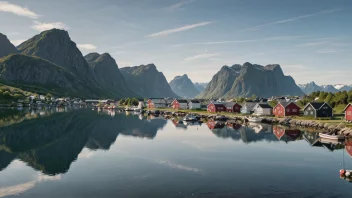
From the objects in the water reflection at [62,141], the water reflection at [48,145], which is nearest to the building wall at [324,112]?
the water reflection at [62,141]

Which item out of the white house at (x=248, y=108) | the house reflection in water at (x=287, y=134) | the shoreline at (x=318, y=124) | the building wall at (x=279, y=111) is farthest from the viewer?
the white house at (x=248, y=108)

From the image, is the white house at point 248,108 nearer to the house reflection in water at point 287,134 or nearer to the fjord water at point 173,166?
the house reflection in water at point 287,134

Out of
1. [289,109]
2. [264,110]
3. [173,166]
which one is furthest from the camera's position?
[264,110]

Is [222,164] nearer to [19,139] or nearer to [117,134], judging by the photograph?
[117,134]

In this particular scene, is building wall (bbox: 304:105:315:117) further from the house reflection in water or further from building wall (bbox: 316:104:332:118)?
the house reflection in water

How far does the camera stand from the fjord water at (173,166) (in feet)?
102

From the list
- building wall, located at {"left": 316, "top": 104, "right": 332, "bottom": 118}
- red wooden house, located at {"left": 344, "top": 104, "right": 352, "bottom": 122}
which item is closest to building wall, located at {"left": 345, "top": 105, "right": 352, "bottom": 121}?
red wooden house, located at {"left": 344, "top": 104, "right": 352, "bottom": 122}

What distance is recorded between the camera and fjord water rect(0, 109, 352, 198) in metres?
31.0

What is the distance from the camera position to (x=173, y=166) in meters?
41.8

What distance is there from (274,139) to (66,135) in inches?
1928

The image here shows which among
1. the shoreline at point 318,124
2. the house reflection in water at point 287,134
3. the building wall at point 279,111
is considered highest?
the building wall at point 279,111

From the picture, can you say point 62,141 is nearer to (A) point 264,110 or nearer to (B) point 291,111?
(B) point 291,111

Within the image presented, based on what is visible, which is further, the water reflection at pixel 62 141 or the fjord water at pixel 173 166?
the water reflection at pixel 62 141

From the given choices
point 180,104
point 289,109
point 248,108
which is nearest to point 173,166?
point 289,109
